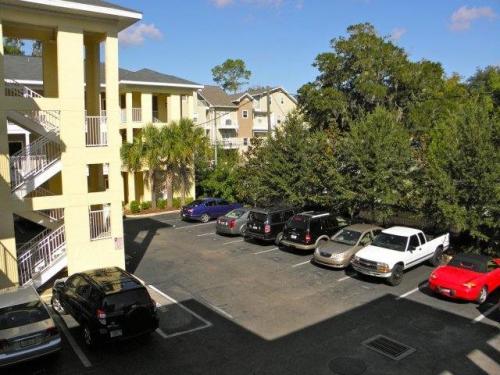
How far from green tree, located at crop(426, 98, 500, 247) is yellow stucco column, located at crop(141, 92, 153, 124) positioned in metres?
22.2

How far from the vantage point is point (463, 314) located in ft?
45.1

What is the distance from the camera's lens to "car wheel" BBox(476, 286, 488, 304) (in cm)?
1439

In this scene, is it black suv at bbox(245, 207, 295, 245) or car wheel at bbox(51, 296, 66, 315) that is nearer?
car wheel at bbox(51, 296, 66, 315)

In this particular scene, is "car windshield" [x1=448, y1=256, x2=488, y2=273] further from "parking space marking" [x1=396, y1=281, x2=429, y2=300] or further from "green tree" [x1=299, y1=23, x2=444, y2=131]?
"green tree" [x1=299, y1=23, x2=444, y2=131]

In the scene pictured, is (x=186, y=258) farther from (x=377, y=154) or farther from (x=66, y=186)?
(x=377, y=154)

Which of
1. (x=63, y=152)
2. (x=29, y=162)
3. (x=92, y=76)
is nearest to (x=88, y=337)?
(x=63, y=152)

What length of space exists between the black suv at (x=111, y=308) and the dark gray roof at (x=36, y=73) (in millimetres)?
19652

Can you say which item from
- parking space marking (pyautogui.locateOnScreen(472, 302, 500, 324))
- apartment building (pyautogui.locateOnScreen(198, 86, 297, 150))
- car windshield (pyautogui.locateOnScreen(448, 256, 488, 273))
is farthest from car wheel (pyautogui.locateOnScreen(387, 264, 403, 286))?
apartment building (pyautogui.locateOnScreen(198, 86, 297, 150))

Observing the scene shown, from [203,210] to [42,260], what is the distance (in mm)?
13814

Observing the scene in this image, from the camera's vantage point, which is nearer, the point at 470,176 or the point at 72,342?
the point at 72,342

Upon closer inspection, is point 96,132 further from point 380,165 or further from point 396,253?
point 380,165

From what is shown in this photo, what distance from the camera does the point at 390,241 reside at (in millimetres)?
17750

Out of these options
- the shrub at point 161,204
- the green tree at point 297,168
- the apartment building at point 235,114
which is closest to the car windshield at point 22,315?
the green tree at point 297,168

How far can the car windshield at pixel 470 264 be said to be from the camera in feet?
49.1
